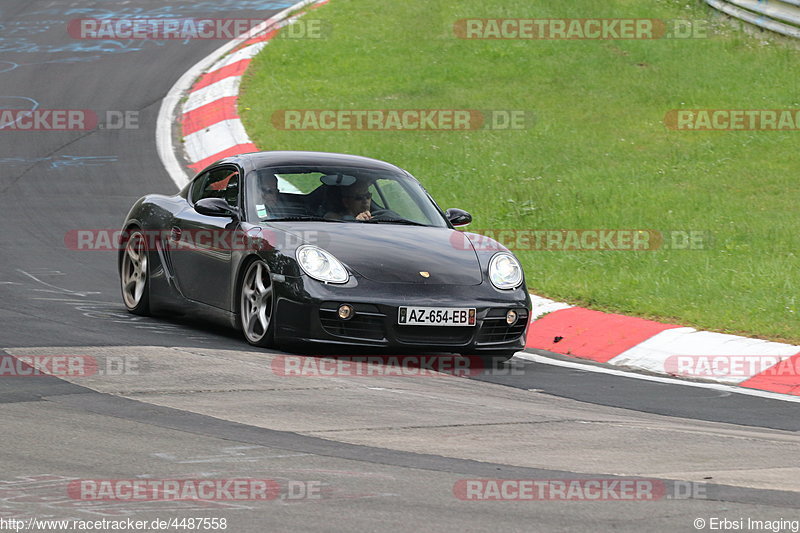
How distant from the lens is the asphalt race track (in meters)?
4.71

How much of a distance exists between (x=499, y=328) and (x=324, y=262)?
1216mm

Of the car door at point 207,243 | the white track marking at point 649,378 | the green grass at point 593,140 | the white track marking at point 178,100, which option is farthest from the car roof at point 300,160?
the white track marking at point 178,100

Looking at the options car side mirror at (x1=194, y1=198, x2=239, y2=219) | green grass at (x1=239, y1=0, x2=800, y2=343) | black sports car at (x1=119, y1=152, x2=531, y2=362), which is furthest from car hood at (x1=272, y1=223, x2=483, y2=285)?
green grass at (x1=239, y1=0, x2=800, y2=343)

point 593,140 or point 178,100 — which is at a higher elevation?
point 178,100

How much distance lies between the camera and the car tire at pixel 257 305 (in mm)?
8359

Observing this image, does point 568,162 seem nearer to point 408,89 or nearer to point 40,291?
point 408,89

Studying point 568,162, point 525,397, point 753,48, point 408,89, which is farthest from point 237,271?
point 753,48

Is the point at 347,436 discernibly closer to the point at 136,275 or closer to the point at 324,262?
the point at 324,262

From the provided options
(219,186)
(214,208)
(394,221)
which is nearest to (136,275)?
(219,186)

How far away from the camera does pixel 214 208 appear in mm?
8914

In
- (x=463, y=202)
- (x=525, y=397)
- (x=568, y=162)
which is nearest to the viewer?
(x=525, y=397)

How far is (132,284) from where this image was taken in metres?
10.1

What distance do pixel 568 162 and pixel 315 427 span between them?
9.89m

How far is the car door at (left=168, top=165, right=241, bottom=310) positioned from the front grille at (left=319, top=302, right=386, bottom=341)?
1.09 metres
